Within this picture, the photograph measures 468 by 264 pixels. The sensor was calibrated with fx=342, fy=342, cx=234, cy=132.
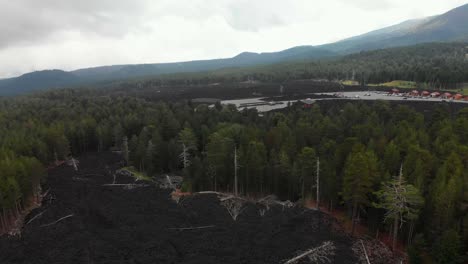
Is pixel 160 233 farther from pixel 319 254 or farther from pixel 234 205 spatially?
pixel 319 254

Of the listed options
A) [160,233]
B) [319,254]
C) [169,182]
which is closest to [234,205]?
[160,233]

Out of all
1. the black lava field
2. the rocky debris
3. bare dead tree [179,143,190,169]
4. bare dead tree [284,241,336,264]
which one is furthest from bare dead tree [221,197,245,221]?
bare dead tree [179,143,190,169]

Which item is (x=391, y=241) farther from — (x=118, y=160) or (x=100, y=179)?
(x=118, y=160)

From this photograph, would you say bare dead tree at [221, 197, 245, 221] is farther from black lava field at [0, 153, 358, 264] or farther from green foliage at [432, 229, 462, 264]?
green foliage at [432, 229, 462, 264]

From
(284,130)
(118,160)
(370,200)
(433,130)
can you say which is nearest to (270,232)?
(370,200)

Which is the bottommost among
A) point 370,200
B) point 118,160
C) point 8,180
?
point 118,160

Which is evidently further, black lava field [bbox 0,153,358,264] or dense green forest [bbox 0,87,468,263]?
dense green forest [bbox 0,87,468,263]
